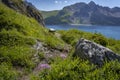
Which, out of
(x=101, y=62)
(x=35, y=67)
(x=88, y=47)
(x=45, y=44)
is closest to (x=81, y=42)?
(x=88, y=47)

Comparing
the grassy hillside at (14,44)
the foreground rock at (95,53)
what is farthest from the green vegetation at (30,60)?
the foreground rock at (95,53)

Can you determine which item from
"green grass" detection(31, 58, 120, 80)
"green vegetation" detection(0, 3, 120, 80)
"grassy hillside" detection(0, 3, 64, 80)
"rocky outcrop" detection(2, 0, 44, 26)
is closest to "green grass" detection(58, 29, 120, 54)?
"green vegetation" detection(0, 3, 120, 80)

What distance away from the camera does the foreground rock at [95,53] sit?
14289mm

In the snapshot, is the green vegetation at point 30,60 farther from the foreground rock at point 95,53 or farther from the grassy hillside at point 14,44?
the foreground rock at point 95,53

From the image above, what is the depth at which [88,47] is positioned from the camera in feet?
49.9

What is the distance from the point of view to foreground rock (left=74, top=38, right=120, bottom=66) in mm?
14289

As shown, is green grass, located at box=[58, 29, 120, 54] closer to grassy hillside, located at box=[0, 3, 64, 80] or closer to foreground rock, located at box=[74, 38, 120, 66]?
grassy hillside, located at box=[0, 3, 64, 80]

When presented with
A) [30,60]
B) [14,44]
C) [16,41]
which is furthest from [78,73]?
[16,41]

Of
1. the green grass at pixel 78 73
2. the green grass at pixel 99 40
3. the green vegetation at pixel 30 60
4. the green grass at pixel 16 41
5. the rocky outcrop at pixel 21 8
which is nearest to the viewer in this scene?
the green grass at pixel 78 73

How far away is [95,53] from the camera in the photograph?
48.2ft

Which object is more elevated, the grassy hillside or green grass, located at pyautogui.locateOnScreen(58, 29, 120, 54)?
the grassy hillside

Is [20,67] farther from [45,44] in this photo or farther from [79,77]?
[79,77]

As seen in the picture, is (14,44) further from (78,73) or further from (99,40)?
(99,40)

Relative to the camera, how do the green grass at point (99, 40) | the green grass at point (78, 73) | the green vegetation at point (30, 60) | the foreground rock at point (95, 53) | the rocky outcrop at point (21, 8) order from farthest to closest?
the rocky outcrop at point (21, 8) → the green grass at point (99, 40) → the foreground rock at point (95, 53) → the green vegetation at point (30, 60) → the green grass at point (78, 73)
